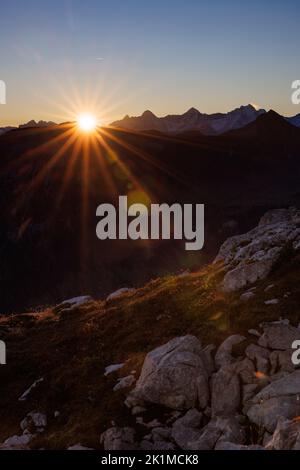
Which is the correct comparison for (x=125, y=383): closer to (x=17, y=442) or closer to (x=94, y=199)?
(x=17, y=442)

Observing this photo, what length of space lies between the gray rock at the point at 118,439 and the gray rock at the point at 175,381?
1616 mm

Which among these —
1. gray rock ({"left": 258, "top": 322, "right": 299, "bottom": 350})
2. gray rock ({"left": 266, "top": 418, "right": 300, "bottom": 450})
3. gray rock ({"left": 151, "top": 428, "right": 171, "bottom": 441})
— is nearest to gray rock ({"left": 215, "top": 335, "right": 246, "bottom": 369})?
gray rock ({"left": 258, "top": 322, "right": 299, "bottom": 350})

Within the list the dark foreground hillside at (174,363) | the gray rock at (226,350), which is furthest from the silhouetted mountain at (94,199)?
the gray rock at (226,350)

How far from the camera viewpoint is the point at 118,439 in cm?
1485

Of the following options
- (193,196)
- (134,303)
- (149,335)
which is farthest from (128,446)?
(193,196)

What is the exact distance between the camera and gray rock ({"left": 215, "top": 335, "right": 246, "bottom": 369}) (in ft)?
56.6

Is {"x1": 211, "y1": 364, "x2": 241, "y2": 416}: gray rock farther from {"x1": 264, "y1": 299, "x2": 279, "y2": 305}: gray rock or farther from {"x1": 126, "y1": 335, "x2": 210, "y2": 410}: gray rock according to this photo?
{"x1": 264, "y1": 299, "x2": 279, "y2": 305}: gray rock

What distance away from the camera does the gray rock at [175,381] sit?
16328mm

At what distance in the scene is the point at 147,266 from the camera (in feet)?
357

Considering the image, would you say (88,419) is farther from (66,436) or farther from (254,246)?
(254,246)

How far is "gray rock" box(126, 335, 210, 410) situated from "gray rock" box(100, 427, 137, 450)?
162cm

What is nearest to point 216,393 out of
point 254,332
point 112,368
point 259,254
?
point 254,332

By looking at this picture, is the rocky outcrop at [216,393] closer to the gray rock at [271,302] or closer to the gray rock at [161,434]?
the gray rock at [161,434]

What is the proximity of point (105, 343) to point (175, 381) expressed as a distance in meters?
8.79
